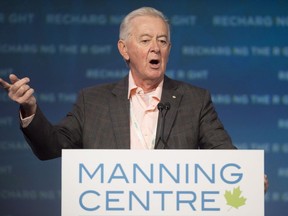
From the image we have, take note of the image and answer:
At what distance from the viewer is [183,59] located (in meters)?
3.66

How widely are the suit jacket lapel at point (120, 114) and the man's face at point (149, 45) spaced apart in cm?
12

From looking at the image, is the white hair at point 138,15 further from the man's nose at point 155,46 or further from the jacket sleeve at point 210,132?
the jacket sleeve at point 210,132

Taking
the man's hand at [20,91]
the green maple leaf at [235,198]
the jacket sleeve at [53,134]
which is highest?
the man's hand at [20,91]

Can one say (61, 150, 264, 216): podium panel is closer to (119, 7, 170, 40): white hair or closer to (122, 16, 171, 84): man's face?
(122, 16, 171, 84): man's face

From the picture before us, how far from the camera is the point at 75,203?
163cm

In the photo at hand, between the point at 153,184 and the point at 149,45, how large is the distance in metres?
0.83

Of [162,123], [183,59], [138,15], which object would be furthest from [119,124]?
[183,59]

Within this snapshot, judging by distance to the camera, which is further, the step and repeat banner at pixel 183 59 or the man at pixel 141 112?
the step and repeat banner at pixel 183 59

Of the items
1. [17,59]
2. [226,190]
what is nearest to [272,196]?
[17,59]

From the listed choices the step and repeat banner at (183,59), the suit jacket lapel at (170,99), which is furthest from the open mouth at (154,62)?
the step and repeat banner at (183,59)

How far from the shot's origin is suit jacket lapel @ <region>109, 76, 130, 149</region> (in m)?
2.16

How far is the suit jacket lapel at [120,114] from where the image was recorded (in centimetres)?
216

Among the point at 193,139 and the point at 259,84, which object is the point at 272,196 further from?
the point at 193,139

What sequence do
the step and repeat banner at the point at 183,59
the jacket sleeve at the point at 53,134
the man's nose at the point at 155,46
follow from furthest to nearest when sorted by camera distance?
the step and repeat banner at the point at 183,59 → the man's nose at the point at 155,46 → the jacket sleeve at the point at 53,134
